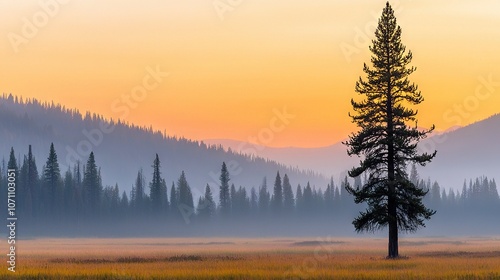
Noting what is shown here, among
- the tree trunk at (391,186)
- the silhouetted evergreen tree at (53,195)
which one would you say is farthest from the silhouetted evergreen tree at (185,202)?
the tree trunk at (391,186)

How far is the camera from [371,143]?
5525 cm

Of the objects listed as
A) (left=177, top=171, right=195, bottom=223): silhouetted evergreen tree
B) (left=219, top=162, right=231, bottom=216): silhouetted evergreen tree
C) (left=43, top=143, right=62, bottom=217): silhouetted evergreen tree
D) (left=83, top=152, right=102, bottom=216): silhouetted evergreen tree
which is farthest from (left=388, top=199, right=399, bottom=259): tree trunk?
(left=83, top=152, right=102, bottom=216): silhouetted evergreen tree

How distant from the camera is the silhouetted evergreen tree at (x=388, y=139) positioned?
54.8 m

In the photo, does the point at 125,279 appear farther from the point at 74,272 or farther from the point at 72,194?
the point at 72,194

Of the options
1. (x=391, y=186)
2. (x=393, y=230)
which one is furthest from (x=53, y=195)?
(x=391, y=186)

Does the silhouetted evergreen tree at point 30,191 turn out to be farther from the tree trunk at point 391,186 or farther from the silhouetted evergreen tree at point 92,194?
the tree trunk at point 391,186

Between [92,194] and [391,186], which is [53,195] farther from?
[391,186]

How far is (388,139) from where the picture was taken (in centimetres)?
5447

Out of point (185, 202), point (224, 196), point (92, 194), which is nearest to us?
point (92, 194)

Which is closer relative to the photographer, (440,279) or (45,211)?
(440,279)

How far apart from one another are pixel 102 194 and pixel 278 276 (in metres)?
156

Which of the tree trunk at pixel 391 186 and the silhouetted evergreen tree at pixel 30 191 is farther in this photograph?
the silhouetted evergreen tree at pixel 30 191

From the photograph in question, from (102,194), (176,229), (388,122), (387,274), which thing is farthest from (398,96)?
(102,194)

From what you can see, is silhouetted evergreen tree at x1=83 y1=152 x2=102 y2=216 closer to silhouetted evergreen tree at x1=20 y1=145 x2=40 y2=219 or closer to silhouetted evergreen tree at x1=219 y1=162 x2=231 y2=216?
silhouetted evergreen tree at x1=20 y1=145 x2=40 y2=219
